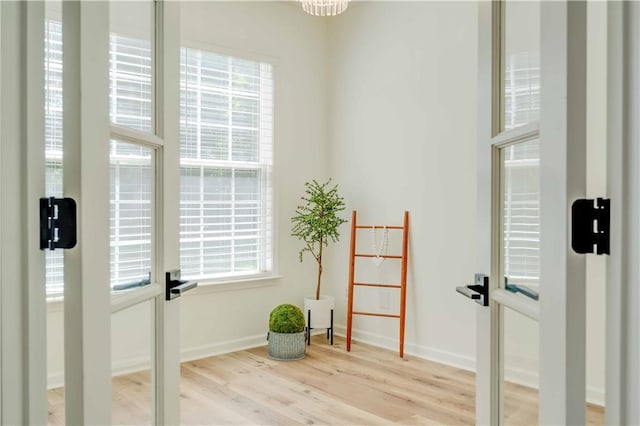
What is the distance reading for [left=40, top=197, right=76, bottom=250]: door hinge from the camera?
99 centimetres

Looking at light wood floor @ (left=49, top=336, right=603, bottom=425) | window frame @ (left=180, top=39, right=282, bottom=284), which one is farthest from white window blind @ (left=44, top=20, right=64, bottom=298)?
window frame @ (left=180, top=39, right=282, bottom=284)

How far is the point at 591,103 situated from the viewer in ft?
3.35

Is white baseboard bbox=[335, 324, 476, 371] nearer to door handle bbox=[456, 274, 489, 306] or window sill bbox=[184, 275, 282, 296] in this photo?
window sill bbox=[184, 275, 282, 296]

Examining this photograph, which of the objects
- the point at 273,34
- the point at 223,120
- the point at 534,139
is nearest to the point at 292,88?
the point at 273,34

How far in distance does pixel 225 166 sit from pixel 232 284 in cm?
93

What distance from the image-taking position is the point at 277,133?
14.7 feet

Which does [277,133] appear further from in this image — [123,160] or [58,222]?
[58,222]

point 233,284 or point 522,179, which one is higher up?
point 522,179

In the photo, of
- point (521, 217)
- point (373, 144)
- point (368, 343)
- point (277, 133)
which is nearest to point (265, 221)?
point (277, 133)

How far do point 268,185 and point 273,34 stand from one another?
1.26m

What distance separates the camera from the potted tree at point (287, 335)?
154 inches
